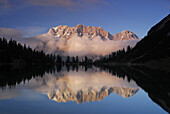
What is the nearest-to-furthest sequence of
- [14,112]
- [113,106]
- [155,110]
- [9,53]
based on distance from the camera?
1. [14,112]
2. [155,110]
3. [113,106]
4. [9,53]

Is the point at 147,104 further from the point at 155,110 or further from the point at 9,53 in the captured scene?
the point at 9,53

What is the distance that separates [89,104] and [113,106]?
124 inches

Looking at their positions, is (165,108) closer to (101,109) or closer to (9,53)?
(101,109)

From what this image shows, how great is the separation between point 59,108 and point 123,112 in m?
7.32

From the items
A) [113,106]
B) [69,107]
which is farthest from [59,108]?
[113,106]

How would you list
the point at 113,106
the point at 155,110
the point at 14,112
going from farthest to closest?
the point at 113,106
the point at 155,110
the point at 14,112

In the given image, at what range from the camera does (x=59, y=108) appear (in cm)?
2081

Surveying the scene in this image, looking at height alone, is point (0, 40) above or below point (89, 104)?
above

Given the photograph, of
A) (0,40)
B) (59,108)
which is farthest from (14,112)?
(0,40)

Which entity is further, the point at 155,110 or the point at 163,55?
the point at 163,55

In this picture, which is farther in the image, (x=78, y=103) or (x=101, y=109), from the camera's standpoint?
(x=78, y=103)

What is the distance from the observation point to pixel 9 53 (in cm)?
16775

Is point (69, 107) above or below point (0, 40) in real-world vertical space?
below

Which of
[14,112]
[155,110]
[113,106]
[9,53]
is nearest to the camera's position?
[14,112]
